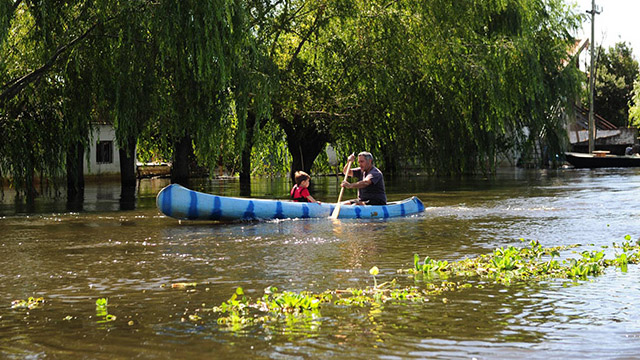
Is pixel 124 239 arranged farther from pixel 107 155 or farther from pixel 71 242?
pixel 107 155

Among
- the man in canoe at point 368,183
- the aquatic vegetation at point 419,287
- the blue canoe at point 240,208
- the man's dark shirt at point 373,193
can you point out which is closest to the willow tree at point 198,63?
the blue canoe at point 240,208

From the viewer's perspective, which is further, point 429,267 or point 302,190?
point 302,190

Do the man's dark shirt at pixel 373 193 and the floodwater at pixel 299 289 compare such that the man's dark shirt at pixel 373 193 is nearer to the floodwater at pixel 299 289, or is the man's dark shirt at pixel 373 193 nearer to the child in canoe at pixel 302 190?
the floodwater at pixel 299 289

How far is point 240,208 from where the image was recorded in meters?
15.7

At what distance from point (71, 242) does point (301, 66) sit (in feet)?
42.5

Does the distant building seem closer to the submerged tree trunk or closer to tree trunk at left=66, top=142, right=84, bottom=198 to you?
tree trunk at left=66, top=142, right=84, bottom=198

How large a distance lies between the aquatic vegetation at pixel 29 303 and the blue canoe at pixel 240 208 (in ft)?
23.4

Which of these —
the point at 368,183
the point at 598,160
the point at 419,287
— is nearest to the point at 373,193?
the point at 368,183

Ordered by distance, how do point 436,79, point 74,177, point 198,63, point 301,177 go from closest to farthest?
point 198,63
point 301,177
point 436,79
point 74,177

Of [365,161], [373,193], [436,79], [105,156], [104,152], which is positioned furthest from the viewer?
[105,156]

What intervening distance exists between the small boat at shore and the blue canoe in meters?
32.9

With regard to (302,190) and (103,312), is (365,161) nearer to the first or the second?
(302,190)

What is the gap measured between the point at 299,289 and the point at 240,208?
7.66 metres

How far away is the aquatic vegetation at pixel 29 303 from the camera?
24.6 feet
